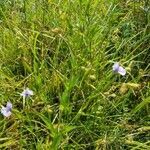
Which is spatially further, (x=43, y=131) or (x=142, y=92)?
(x=142, y=92)

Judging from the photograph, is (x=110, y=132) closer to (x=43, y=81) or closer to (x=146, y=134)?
(x=146, y=134)

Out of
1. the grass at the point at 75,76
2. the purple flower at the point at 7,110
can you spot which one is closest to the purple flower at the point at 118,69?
the grass at the point at 75,76

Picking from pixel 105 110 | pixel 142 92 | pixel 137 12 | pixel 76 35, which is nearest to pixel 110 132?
pixel 105 110

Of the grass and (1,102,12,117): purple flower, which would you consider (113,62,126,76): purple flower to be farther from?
(1,102,12,117): purple flower

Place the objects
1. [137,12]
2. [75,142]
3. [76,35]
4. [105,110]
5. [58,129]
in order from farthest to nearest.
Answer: [137,12] → [76,35] → [105,110] → [75,142] → [58,129]

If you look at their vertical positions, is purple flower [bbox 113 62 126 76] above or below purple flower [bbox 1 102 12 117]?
above

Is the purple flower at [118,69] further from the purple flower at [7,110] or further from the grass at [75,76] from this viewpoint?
the purple flower at [7,110]

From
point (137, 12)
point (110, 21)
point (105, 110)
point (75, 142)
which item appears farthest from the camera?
point (137, 12)

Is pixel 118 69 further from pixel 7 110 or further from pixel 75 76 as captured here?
pixel 7 110

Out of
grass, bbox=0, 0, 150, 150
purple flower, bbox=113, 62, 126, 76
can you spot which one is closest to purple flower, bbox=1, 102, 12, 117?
grass, bbox=0, 0, 150, 150
